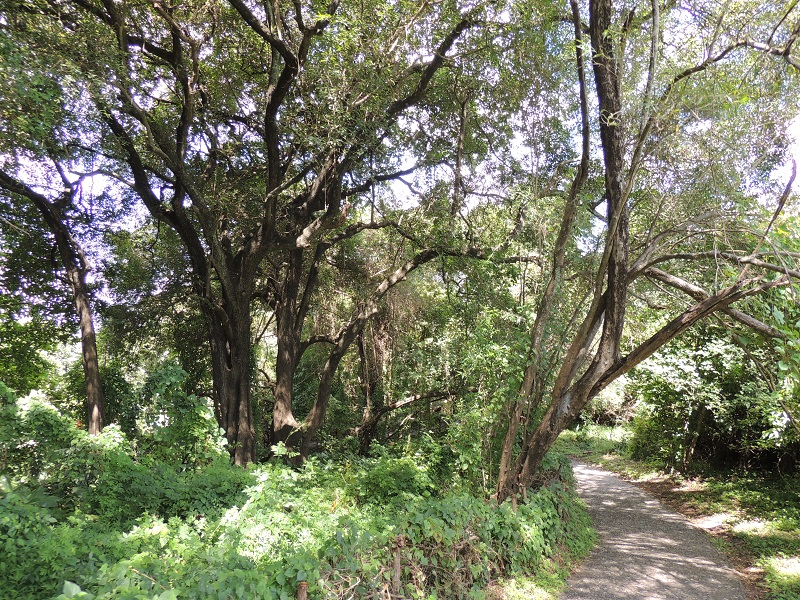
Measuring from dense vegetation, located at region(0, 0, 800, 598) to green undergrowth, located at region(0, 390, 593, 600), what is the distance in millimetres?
38

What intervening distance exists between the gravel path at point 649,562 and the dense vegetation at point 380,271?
1.76 feet

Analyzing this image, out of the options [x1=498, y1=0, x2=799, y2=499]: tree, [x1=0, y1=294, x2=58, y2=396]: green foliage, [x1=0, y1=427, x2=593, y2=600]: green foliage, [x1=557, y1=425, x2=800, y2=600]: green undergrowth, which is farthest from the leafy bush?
[x1=0, y1=294, x2=58, y2=396]: green foliage

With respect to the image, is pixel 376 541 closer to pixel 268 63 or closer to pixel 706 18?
pixel 706 18

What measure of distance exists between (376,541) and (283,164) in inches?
289

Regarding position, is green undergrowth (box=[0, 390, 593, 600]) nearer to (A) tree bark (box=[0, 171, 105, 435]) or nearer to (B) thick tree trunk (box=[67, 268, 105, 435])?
(B) thick tree trunk (box=[67, 268, 105, 435])

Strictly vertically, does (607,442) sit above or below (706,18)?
below

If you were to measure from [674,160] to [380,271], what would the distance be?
22.5 feet

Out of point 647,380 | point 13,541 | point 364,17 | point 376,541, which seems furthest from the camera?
point 647,380

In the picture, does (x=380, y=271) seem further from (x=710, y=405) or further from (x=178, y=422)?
(x=710, y=405)

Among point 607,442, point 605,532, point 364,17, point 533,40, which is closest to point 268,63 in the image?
point 364,17

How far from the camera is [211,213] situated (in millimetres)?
8398

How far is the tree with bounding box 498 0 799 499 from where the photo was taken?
5496 millimetres

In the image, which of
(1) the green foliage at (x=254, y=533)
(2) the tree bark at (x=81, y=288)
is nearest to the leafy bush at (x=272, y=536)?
(1) the green foliage at (x=254, y=533)

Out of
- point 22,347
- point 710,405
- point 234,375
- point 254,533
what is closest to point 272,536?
point 254,533
